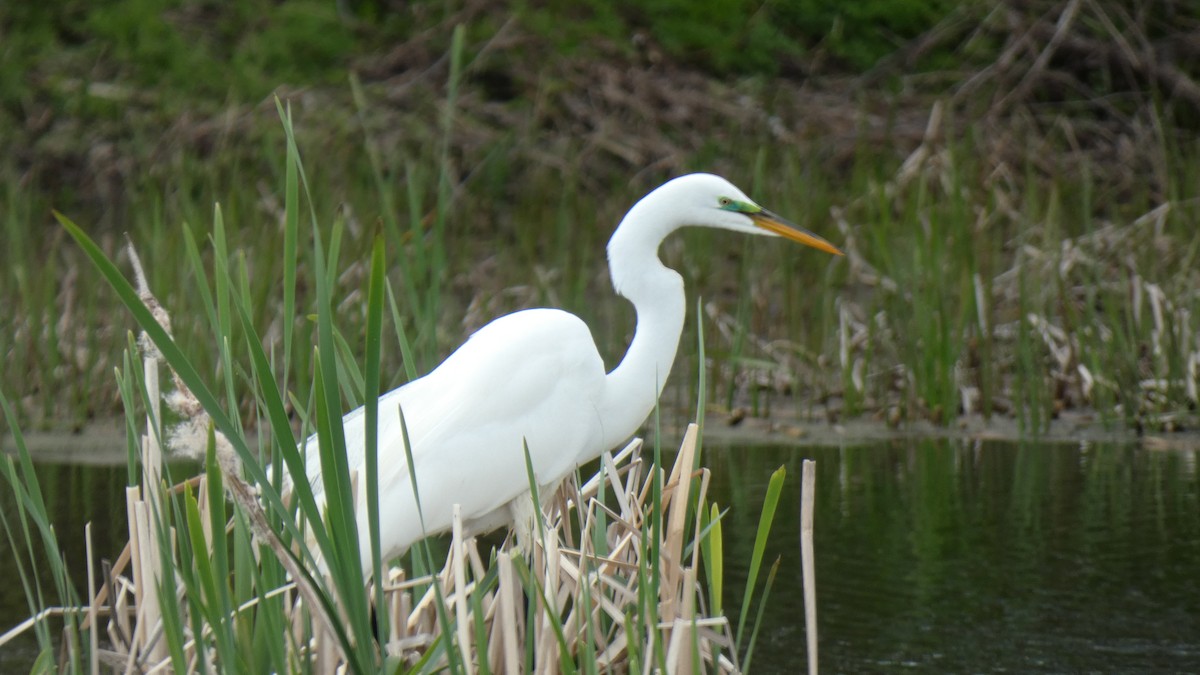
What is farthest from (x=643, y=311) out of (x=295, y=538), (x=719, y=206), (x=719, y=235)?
(x=719, y=235)

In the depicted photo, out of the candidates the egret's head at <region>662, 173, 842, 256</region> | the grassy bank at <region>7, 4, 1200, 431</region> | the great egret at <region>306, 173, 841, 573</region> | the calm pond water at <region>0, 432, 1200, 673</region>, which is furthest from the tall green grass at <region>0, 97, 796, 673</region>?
the calm pond water at <region>0, 432, 1200, 673</region>

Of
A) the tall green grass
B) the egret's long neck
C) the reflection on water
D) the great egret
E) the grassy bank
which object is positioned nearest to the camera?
the tall green grass

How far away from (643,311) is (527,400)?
0.26m

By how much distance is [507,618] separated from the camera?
2.01 m

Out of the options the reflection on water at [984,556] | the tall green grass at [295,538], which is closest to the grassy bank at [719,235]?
the reflection on water at [984,556]

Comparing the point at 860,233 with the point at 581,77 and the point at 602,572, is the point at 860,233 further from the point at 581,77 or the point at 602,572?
the point at 602,572

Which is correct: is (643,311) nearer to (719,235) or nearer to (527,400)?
(527,400)

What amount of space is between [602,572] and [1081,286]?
3.59 m

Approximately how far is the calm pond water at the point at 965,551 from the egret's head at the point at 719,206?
0.78m

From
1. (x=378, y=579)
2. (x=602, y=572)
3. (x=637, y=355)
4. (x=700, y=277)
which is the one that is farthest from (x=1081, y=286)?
(x=378, y=579)

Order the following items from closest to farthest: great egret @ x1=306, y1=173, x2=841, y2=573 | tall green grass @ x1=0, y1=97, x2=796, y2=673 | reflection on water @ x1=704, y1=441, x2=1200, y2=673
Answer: tall green grass @ x1=0, y1=97, x2=796, y2=673, great egret @ x1=306, y1=173, x2=841, y2=573, reflection on water @ x1=704, y1=441, x2=1200, y2=673

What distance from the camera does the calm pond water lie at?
9.77 feet

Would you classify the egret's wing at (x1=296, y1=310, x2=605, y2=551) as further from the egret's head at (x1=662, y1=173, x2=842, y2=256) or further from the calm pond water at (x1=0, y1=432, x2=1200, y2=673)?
the calm pond water at (x1=0, y1=432, x2=1200, y2=673)

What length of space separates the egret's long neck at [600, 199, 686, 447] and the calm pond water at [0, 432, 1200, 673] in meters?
0.55
